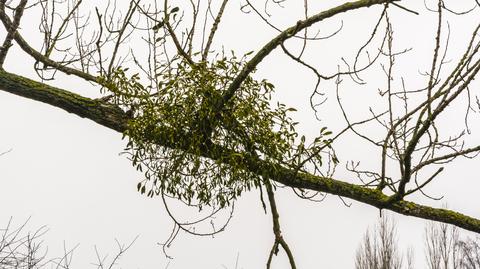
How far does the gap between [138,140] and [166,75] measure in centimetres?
32

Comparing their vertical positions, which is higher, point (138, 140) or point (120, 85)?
point (120, 85)

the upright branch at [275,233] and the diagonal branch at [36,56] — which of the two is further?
the diagonal branch at [36,56]

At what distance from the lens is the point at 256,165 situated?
7.07 ft

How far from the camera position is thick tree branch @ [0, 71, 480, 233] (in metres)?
2.13

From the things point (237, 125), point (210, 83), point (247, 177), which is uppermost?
point (210, 83)

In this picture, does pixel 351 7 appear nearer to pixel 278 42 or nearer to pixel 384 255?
pixel 278 42

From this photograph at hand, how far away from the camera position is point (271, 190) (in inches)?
90.4

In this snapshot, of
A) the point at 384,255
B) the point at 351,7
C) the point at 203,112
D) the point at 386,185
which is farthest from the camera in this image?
the point at 384,255

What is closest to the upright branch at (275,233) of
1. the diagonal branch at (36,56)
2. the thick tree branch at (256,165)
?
the thick tree branch at (256,165)

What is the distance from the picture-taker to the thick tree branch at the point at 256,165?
2.13 metres

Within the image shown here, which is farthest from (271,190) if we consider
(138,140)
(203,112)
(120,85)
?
(120,85)

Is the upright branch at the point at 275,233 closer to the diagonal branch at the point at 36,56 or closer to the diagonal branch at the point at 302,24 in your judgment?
the diagonal branch at the point at 302,24

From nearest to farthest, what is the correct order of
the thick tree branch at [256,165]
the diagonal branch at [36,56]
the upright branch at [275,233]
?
the thick tree branch at [256,165] < the upright branch at [275,233] < the diagonal branch at [36,56]

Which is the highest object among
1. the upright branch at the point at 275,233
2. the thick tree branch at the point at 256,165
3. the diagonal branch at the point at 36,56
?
the diagonal branch at the point at 36,56
